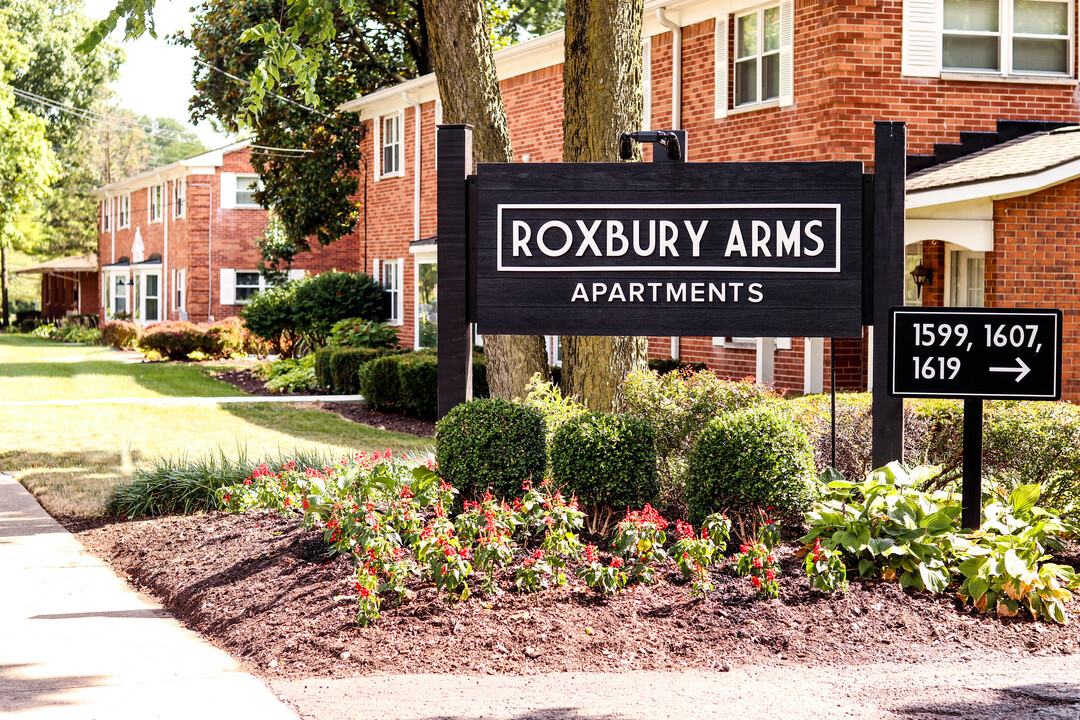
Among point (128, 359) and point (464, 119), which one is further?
point (128, 359)

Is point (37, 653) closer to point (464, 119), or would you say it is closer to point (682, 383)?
point (682, 383)

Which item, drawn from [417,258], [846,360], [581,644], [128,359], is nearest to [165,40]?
[128,359]

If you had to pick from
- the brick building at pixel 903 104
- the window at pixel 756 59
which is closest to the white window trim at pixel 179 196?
the brick building at pixel 903 104

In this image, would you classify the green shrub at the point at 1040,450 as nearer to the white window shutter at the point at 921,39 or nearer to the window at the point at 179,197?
the white window shutter at the point at 921,39

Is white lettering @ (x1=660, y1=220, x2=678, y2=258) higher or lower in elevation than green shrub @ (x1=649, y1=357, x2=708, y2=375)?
higher

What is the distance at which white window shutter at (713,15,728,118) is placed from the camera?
15.6m

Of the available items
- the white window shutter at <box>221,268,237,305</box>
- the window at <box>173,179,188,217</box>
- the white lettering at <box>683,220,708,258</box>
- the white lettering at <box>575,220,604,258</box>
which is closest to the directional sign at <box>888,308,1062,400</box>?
the white lettering at <box>683,220,708,258</box>

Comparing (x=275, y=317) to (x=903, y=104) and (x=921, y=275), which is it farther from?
(x=903, y=104)

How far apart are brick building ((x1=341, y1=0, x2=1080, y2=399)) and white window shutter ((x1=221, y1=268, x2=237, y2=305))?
23007 millimetres

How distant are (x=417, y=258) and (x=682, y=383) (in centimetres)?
1667

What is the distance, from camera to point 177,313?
37906 mm

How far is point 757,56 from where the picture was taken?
15102mm

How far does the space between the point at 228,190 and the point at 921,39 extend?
2679 centimetres

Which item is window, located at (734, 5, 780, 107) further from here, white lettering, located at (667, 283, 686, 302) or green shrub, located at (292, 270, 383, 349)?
green shrub, located at (292, 270, 383, 349)
